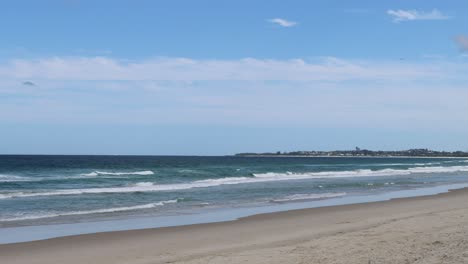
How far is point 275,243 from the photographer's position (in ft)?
39.9

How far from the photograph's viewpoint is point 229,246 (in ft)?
39.2

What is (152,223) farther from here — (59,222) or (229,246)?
(229,246)

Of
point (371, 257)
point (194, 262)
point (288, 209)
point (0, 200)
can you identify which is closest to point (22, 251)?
point (194, 262)

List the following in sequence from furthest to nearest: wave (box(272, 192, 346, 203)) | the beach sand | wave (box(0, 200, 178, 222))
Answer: wave (box(272, 192, 346, 203))
wave (box(0, 200, 178, 222))
the beach sand

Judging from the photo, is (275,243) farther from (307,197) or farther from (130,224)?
(307,197)

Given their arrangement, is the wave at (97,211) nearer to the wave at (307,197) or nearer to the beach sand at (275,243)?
the wave at (307,197)

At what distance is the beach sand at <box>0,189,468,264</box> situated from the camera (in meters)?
9.90

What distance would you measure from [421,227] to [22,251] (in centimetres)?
813

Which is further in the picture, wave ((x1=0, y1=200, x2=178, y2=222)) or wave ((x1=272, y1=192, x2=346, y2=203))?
wave ((x1=272, y1=192, x2=346, y2=203))

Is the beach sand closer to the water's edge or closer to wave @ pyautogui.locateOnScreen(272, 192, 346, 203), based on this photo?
the water's edge

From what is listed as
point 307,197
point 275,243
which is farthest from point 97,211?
point 307,197

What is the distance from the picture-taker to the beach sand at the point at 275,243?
9898 millimetres

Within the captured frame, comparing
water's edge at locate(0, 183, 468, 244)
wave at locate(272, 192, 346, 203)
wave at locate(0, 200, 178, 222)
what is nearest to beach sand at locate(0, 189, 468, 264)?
water's edge at locate(0, 183, 468, 244)

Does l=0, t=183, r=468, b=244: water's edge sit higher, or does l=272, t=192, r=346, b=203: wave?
l=272, t=192, r=346, b=203: wave
